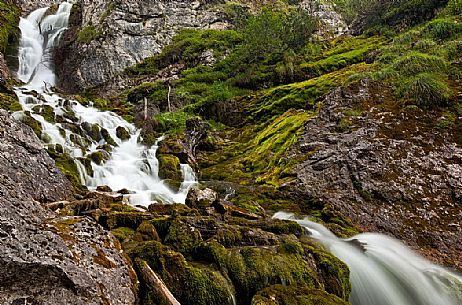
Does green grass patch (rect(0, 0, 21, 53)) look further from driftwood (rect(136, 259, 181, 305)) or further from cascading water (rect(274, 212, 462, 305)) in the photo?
cascading water (rect(274, 212, 462, 305))

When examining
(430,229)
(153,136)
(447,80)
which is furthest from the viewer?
(153,136)

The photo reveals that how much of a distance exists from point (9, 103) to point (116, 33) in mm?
23259

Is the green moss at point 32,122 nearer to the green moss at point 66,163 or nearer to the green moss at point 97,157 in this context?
the green moss at point 97,157

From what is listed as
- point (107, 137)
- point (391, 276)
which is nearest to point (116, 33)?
point (107, 137)

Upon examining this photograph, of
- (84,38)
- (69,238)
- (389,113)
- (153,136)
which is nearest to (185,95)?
(153,136)

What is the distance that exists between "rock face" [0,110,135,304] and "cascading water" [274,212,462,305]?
4.60m

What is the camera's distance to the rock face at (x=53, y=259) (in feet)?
11.1

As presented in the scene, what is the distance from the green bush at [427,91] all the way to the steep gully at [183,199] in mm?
6402

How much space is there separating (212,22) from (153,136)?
28.8m

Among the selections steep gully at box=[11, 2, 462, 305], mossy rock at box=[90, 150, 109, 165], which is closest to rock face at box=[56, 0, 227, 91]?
steep gully at box=[11, 2, 462, 305]

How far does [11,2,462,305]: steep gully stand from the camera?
6.71 m

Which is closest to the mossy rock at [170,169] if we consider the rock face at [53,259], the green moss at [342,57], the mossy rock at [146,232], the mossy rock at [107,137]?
the mossy rock at [107,137]

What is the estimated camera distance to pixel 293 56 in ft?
98.4

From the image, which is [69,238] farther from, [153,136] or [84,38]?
[84,38]
